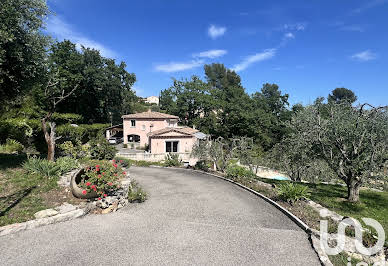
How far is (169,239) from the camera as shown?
6992mm

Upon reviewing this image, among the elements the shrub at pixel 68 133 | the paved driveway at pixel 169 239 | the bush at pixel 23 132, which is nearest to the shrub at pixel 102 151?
the bush at pixel 23 132

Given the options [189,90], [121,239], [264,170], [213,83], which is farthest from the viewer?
[213,83]

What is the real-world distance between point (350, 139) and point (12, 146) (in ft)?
85.0

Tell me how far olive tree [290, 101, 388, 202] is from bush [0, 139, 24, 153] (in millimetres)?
23341

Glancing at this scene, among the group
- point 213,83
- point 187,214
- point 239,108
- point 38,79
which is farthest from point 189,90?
point 187,214

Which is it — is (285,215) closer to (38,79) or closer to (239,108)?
(38,79)

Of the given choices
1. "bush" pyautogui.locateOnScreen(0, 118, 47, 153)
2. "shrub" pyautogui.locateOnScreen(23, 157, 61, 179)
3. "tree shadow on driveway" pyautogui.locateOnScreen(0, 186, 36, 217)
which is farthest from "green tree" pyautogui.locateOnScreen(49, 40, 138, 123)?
"tree shadow on driveway" pyautogui.locateOnScreen(0, 186, 36, 217)

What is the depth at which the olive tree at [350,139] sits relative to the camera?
32.5ft

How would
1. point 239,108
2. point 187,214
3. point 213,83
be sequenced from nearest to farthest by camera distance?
point 187,214 < point 239,108 < point 213,83

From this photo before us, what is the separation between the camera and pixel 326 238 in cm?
723

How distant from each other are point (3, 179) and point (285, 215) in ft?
43.7

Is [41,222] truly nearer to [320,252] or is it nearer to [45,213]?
[45,213]

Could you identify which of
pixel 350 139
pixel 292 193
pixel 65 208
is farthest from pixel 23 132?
pixel 350 139

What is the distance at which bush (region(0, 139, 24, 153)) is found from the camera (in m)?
18.8
